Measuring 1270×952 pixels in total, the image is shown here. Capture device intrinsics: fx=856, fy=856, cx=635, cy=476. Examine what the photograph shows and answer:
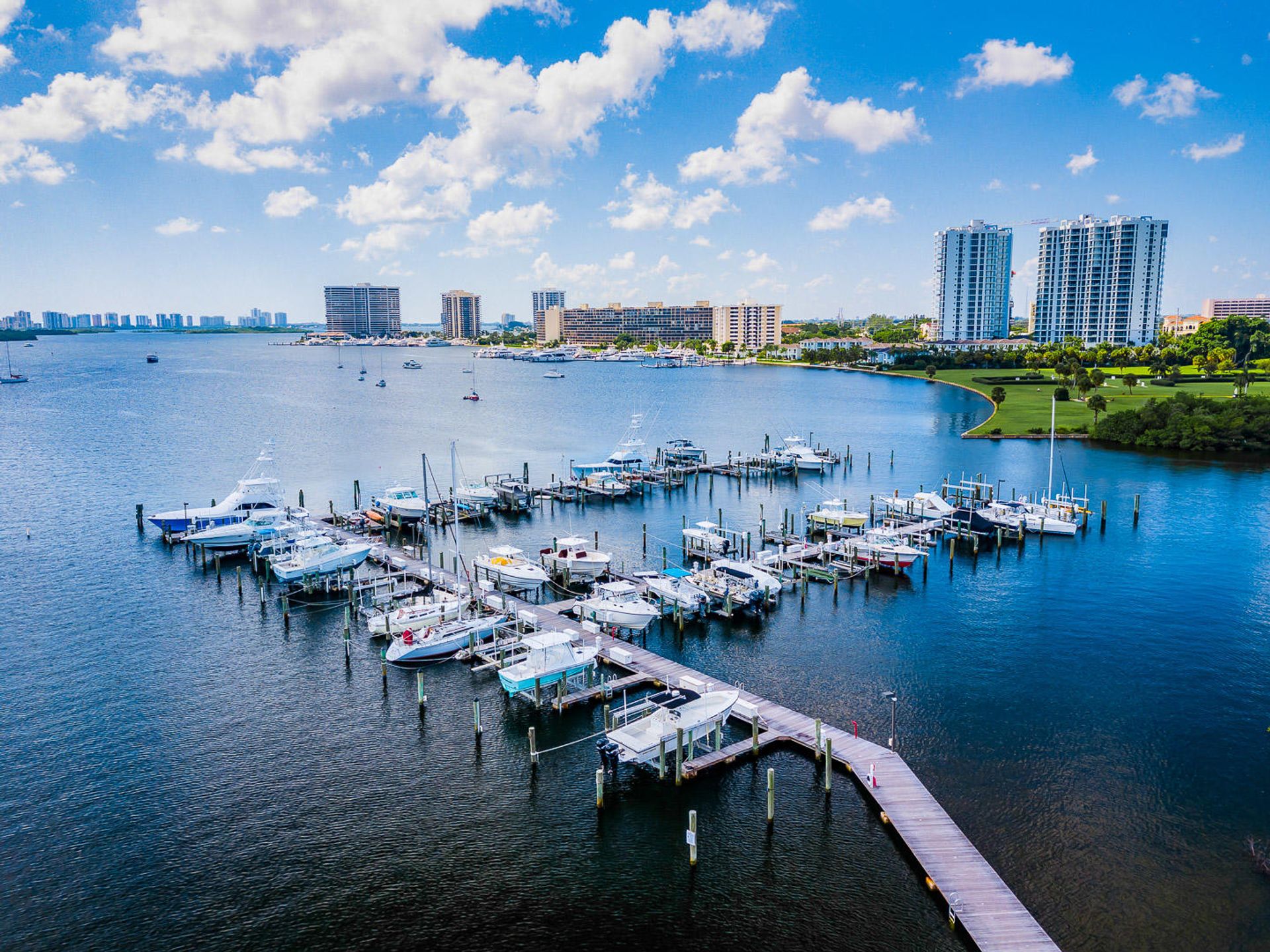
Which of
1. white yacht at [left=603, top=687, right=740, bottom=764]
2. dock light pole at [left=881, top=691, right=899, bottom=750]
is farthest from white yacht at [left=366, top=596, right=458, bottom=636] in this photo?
dock light pole at [left=881, top=691, right=899, bottom=750]

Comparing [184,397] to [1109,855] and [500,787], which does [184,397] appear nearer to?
[500,787]

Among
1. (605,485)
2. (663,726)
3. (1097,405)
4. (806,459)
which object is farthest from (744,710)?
(1097,405)

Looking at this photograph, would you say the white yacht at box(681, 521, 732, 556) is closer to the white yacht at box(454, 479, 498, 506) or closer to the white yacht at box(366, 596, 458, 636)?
the white yacht at box(454, 479, 498, 506)

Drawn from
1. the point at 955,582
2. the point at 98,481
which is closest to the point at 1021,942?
the point at 955,582

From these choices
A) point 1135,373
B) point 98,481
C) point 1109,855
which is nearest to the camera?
point 1109,855

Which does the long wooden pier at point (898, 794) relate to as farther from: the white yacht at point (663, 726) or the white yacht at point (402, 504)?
the white yacht at point (402, 504)

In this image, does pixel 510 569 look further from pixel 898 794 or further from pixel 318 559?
pixel 898 794

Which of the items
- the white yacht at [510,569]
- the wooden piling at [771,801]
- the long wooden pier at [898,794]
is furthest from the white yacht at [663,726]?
the white yacht at [510,569]
